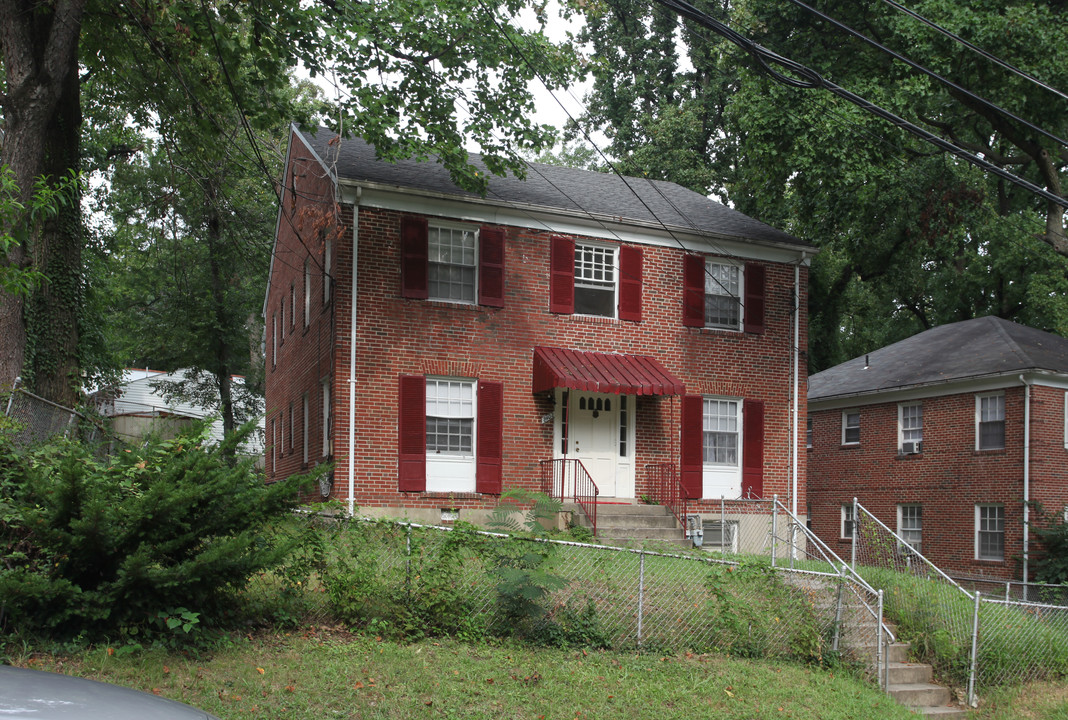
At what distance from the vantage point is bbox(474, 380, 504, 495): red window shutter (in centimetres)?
1695

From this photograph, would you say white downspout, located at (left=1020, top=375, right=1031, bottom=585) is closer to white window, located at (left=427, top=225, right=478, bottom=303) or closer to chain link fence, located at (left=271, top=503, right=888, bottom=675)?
chain link fence, located at (left=271, top=503, right=888, bottom=675)

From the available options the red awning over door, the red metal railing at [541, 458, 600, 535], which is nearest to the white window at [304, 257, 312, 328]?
the red awning over door

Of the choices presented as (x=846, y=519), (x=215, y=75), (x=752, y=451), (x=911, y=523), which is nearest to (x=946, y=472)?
(x=911, y=523)

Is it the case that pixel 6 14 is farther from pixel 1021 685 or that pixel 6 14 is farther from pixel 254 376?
pixel 254 376

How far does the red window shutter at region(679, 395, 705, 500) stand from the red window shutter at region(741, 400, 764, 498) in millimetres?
956

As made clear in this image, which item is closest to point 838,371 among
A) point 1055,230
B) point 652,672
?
point 1055,230

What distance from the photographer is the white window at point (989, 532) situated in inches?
880

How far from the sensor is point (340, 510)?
361 inches

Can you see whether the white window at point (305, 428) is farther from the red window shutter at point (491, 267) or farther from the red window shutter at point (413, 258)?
the red window shutter at point (491, 267)

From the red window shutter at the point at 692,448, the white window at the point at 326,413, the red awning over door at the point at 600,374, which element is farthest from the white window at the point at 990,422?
the white window at the point at 326,413

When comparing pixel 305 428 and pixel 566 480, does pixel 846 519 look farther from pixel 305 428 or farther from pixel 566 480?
pixel 305 428

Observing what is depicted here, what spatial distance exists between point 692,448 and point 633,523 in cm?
247

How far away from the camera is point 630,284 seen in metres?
18.5

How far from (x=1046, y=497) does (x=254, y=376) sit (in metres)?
24.1
